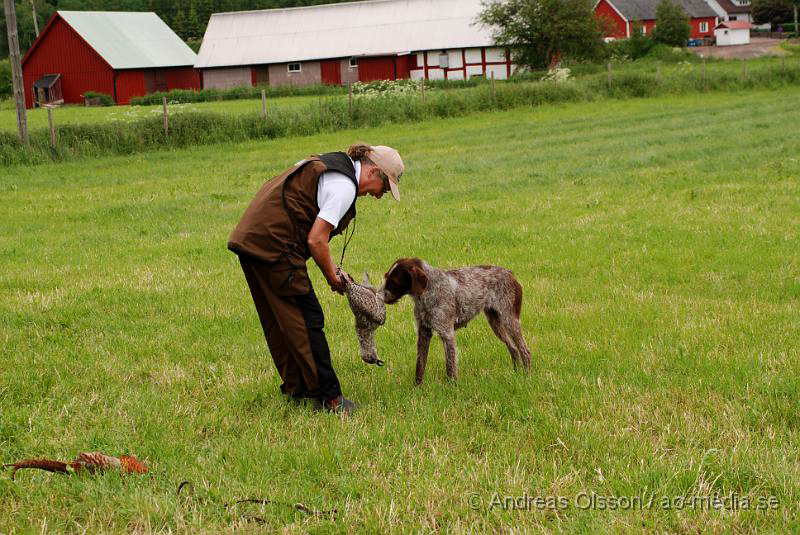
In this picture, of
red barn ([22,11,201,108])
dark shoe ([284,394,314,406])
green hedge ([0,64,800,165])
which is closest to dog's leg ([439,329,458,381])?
dark shoe ([284,394,314,406])

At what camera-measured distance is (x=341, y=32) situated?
66438mm

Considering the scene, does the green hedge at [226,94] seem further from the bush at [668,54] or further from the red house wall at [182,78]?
the bush at [668,54]

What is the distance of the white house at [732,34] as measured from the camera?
89.9 meters

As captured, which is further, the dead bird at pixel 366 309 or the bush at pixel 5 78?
the bush at pixel 5 78

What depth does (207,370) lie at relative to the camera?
283 inches

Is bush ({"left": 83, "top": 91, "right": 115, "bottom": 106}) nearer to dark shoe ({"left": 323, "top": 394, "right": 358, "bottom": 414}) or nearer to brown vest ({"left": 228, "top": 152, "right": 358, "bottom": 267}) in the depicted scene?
brown vest ({"left": 228, "top": 152, "right": 358, "bottom": 267})

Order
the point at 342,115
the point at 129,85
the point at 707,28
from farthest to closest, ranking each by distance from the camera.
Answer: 1. the point at 707,28
2. the point at 129,85
3. the point at 342,115

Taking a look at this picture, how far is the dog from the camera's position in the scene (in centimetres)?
636

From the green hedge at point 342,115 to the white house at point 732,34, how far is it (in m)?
51.9

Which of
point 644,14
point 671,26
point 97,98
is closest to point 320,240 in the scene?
point 97,98

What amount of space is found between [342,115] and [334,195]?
25.3m

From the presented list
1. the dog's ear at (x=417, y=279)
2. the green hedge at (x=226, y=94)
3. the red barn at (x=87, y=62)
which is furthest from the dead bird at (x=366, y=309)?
the red barn at (x=87, y=62)

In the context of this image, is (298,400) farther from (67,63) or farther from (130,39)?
(130,39)

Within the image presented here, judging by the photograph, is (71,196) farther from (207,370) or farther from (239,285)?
(207,370)
